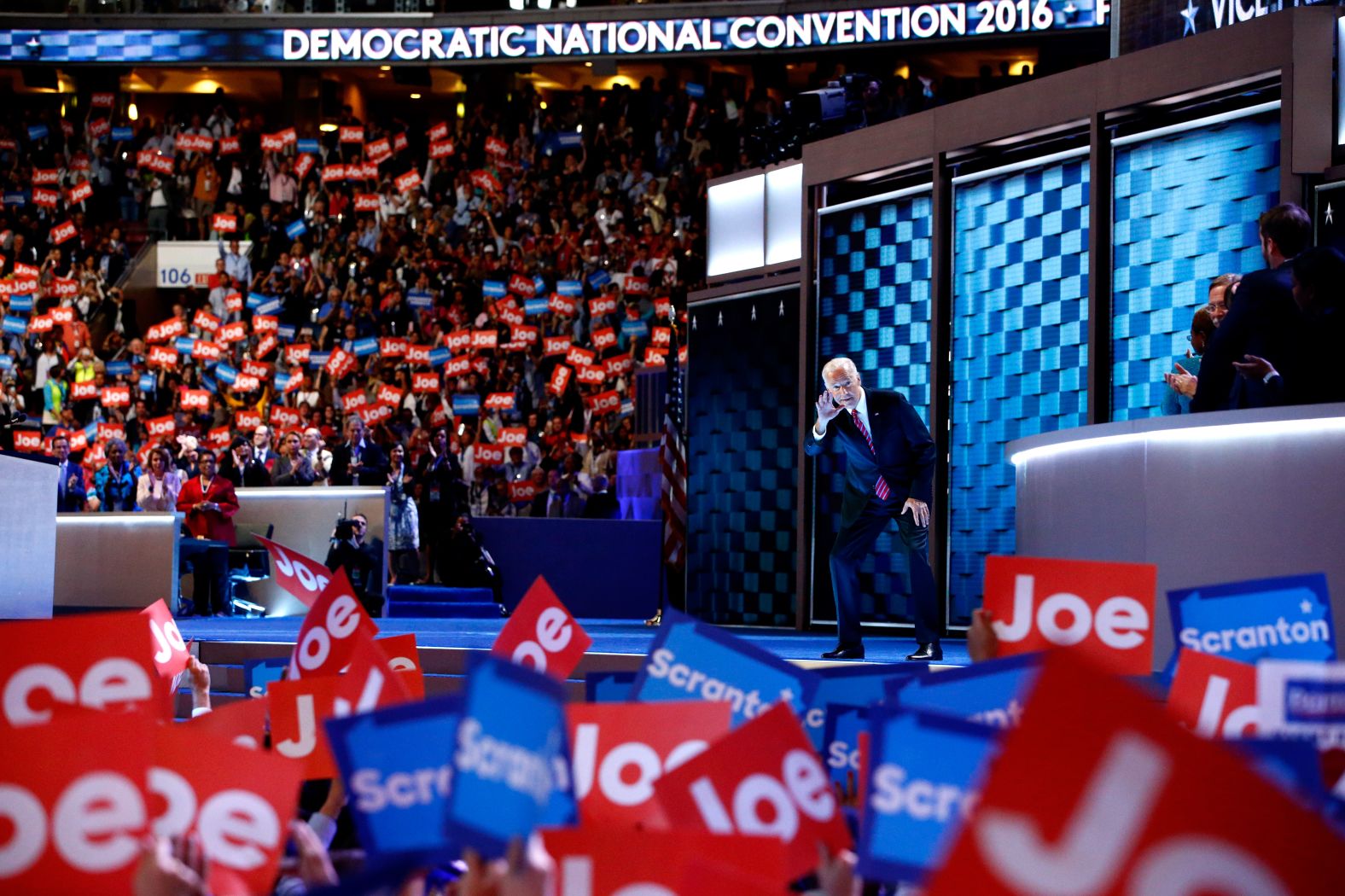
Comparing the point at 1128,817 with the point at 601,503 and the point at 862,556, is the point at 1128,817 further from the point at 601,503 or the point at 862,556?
the point at 601,503

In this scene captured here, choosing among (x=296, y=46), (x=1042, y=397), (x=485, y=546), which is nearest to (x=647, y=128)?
(x=296, y=46)

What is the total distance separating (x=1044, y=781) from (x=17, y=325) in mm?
20921

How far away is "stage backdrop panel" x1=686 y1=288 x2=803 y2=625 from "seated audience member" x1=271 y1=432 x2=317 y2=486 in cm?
459

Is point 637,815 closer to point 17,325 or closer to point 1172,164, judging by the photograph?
point 1172,164

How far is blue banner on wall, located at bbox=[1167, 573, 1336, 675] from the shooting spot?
12.4 ft

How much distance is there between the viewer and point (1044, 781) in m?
1.53

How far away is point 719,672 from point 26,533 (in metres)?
8.01

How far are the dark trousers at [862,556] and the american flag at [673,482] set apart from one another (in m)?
4.18

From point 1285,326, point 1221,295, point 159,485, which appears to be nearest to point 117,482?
point 159,485

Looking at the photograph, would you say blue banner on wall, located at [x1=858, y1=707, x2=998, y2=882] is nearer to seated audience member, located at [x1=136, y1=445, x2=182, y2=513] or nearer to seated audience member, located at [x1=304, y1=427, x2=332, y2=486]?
seated audience member, located at [x1=136, y1=445, x2=182, y2=513]

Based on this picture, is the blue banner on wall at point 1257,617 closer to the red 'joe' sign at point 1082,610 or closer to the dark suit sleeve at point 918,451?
the red 'joe' sign at point 1082,610

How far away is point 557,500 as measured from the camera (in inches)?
625

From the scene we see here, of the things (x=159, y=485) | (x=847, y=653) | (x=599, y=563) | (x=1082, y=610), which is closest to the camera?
(x=1082, y=610)

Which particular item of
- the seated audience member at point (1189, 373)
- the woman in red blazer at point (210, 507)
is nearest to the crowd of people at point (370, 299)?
the woman in red blazer at point (210, 507)
